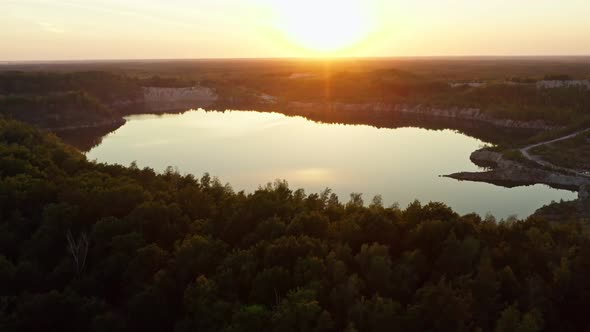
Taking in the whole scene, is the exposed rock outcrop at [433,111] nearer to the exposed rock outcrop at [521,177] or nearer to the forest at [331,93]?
the forest at [331,93]

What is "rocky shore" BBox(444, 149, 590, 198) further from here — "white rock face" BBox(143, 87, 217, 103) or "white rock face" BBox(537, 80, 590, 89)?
"white rock face" BBox(143, 87, 217, 103)

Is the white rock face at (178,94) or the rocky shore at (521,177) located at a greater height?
the white rock face at (178,94)

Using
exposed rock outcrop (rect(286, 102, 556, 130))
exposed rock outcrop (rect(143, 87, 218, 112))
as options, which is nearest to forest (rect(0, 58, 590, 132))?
exposed rock outcrop (rect(286, 102, 556, 130))

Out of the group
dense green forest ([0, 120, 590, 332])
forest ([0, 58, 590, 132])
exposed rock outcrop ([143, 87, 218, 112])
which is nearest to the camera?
dense green forest ([0, 120, 590, 332])

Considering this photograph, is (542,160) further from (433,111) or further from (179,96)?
(179,96)

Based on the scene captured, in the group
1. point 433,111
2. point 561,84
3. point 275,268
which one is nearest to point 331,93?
point 433,111

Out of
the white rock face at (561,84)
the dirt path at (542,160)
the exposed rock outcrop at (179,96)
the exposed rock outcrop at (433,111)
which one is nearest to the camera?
the dirt path at (542,160)

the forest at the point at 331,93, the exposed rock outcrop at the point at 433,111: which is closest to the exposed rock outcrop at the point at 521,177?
the forest at the point at 331,93
